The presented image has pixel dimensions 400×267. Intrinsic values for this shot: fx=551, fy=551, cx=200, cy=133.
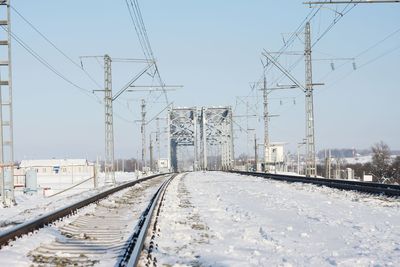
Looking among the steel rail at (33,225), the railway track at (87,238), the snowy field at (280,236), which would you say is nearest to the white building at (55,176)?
the steel rail at (33,225)

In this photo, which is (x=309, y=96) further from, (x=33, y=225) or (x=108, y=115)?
(x=33, y=225)

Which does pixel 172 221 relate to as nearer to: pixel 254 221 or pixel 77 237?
pixel 254 221

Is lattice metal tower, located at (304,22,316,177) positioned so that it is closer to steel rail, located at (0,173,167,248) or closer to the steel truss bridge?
steel rail, located at (0,173,167,248)

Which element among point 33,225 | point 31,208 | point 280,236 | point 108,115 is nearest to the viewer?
point 280,236

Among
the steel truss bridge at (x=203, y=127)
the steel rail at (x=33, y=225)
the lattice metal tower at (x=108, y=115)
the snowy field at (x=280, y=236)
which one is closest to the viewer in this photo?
the snowy field at (x=280, y=236)

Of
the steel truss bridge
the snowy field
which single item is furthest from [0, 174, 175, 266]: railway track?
the steel truss bridge

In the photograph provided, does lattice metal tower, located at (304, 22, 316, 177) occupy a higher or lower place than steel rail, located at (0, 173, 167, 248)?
higher

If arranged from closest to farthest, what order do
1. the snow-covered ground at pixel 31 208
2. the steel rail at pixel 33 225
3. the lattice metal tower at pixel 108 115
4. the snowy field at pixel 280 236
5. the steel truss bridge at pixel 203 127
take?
the snowy field at pixel 280 236, the steel rail at pixel 33 225, the snow-covered ground at pixel 31 208, the lattice metal tower at pixel 108 115, the steel truss bridge at pixel 203 127

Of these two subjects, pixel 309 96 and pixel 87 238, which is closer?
pixel 87 238

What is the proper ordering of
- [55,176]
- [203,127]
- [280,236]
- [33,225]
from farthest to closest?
1. [203,127]
2. [55,176]
3. [33,225]
4. [280,236]

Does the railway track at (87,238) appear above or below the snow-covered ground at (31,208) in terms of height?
above

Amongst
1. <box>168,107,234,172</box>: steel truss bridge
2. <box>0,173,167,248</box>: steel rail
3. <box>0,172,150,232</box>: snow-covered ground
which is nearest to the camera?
<box>0,173,167,248</box>: steel rail

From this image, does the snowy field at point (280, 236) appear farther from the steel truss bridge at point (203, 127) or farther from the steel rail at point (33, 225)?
the steel truss bridge at point (203, 127)

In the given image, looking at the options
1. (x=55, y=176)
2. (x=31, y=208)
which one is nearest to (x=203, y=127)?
(x=55, y=176)
